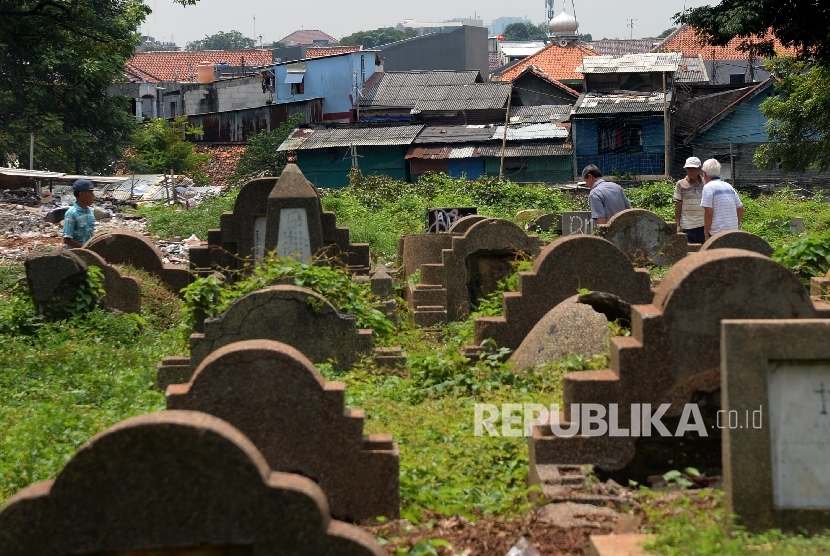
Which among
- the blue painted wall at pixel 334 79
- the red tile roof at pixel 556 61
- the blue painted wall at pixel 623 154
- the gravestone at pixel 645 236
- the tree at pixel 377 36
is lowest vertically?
the gravestone at pixel 645 236

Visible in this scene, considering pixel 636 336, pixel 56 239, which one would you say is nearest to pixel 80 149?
pixel 56 239

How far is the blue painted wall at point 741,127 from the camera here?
3903 cm

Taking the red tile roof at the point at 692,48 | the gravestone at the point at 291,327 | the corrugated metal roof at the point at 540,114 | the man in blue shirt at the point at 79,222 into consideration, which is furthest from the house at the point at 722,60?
the gravestone at the point at 291,327

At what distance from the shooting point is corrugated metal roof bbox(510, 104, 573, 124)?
41656mm

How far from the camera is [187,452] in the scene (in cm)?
439

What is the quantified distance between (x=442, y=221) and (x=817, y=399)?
1054 centimetres

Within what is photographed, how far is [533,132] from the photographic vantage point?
4088 centimetres

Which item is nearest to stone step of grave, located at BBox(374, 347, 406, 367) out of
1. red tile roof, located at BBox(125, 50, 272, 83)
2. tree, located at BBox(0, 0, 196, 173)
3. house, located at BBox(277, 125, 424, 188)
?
tree, located at BBox(0, 0, 196, 173)

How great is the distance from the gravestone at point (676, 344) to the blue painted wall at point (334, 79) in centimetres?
4351

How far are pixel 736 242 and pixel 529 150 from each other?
2884cm

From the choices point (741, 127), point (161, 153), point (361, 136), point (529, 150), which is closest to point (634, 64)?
point (741, 127)

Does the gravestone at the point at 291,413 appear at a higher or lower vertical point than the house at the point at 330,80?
lower

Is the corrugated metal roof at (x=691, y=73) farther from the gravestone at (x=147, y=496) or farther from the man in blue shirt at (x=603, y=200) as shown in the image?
the gravestone at (x=147, y=496)

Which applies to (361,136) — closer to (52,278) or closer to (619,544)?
(52,278)
